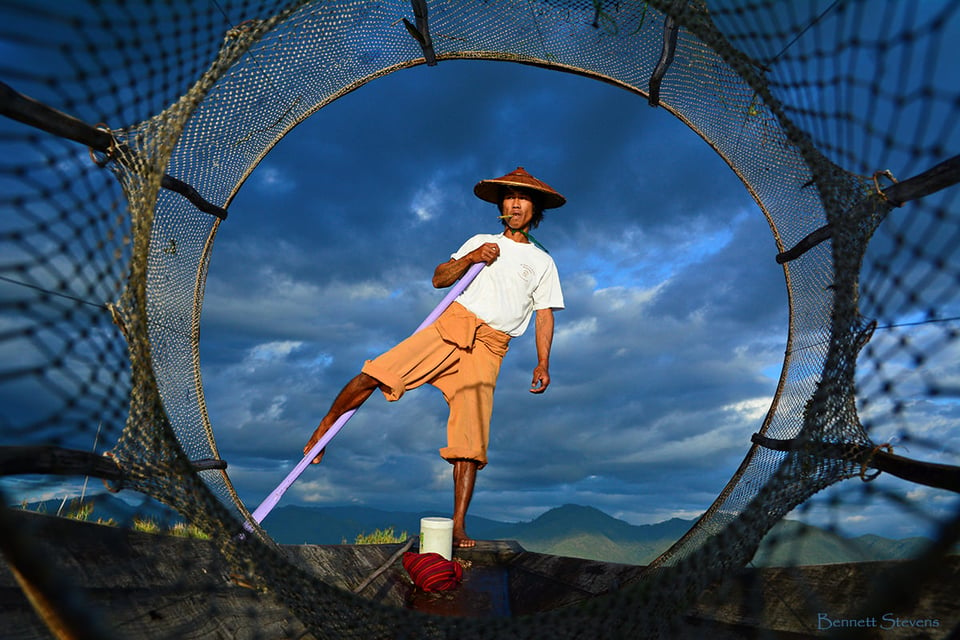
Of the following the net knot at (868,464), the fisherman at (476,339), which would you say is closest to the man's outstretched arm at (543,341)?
the fisherman at (476,339)

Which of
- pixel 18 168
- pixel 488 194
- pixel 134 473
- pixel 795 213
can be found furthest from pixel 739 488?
pixel 18 168

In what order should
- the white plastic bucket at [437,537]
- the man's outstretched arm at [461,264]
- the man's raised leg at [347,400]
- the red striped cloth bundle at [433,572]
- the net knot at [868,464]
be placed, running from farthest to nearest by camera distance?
the man's outstretched arm at [461,264]
the man's raised leg at [347,400]
the white plastic bucket at [437,537]
the red striped cloth bundle at [433,572]
the net knot at [868,464]

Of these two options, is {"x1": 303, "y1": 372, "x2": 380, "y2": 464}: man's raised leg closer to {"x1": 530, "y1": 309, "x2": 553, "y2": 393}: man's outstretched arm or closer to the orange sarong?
the orange sarong

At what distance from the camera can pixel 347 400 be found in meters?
3.27

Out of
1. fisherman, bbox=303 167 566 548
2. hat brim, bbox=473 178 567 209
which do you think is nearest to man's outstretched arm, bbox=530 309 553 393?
fisherman, bbox=303 167 566 548

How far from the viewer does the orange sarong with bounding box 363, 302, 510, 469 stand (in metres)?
3.38

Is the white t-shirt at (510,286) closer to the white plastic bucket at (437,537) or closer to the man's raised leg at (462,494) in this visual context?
the man's raised leg at (462,494)

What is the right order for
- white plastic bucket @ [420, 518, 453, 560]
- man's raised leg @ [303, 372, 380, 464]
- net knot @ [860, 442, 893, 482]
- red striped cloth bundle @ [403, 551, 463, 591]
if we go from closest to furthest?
net knot @ [860, 442, 893, 482]
red striped cloth bundle @ [403, 551, 463, 591]
white plastic bucket @ [420, 518, 453, 560]
man's raised leg @ [303, 372, 380, 464]

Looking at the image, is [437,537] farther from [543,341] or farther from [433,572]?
[543,341]

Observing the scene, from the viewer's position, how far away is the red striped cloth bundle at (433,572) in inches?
109

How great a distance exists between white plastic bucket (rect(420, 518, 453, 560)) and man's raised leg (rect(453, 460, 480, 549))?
431 mm

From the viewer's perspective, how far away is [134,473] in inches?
58.6

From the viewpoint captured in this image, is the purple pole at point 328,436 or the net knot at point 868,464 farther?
the purple pole at point 328,436

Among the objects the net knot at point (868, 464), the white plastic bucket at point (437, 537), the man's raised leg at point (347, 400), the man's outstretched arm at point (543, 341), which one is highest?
the man's outstretched arm at point (543, 341)
